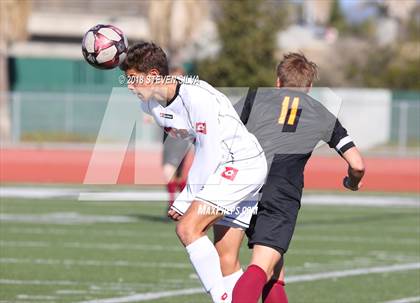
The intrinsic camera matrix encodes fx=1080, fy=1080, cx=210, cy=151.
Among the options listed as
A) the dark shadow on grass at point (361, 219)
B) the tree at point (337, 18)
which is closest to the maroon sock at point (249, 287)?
the dark shadow on grass at point (361, 219)

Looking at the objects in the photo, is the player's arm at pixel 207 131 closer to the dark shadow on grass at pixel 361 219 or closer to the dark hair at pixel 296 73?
the dark hair at pixel 296 73

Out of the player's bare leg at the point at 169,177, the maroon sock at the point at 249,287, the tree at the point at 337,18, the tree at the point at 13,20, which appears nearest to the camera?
the maroon sock at the point at 249,287

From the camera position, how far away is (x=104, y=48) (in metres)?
6.93

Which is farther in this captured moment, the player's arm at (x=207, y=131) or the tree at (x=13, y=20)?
the tree at (x=13, y=20)

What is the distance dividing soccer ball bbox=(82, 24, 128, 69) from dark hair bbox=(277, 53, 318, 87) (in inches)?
40.6

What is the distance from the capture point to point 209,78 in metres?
34.7

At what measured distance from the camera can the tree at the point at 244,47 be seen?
112ft

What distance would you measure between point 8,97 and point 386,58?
16.9 meters

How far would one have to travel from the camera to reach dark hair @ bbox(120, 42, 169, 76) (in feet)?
21.0

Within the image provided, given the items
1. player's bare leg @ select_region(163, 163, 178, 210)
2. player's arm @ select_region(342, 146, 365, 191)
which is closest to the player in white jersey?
player's arm @ select_region(342, 146, 365, 191)

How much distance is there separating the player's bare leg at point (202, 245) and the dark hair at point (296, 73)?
973 millimetres

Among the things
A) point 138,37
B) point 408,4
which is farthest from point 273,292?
point 408,4

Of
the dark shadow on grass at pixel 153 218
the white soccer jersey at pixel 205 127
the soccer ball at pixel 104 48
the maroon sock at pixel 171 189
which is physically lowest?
the dark shadow on grass at pixel 153 218

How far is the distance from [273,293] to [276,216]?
1.86 ft
